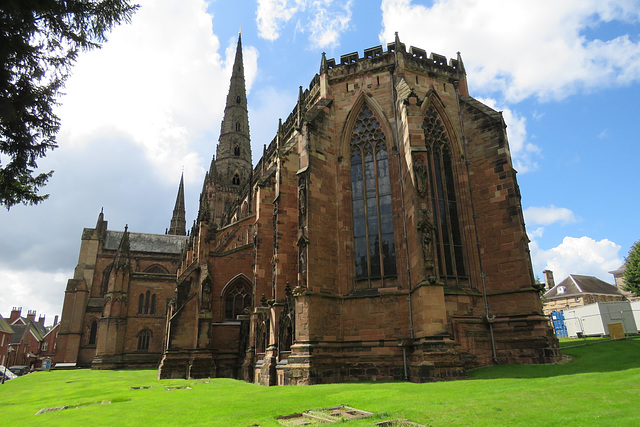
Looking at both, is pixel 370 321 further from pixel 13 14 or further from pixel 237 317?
pixel 13 14

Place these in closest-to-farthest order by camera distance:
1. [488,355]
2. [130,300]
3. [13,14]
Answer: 1. [13,14]
2. [488,355]
3. [130,300]

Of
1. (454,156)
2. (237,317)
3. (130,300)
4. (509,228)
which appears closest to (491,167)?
(454,156)

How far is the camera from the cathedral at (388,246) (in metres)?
14.4

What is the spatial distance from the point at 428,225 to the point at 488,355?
5355 mm

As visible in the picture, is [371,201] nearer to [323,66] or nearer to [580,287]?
[323,66]

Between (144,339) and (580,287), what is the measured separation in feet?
163

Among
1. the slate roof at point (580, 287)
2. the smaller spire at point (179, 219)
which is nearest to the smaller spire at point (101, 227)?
the smaller spire at point (179, 219)

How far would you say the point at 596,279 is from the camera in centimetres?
5262

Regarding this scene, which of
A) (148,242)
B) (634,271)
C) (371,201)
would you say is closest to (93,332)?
(148,242)

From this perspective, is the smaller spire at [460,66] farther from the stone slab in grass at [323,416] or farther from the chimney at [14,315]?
the chimney at [14,315]

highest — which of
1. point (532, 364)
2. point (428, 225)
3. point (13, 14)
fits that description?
point (13, 14)

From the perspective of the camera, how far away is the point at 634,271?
34.2m

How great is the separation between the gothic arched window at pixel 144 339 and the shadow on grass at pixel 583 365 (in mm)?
34215

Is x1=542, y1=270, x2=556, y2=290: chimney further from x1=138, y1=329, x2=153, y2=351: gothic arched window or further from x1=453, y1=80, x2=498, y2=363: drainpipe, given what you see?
x1=138, y1=329, x2=153, y2=351: gothic arched window
